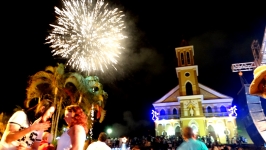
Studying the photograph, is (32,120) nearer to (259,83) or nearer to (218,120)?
(259,83)

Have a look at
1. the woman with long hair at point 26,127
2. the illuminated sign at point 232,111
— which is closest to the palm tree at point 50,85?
the woman with long hair at point 26,127

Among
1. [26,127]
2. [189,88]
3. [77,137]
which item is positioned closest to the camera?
[77,137]

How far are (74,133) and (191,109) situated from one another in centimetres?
2813

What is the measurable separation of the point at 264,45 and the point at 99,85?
10.5m

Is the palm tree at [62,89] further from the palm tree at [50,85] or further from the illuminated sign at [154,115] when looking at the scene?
the illuminated sign at [154,115]

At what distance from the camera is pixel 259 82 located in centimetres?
263

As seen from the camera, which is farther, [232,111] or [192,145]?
[232,111]

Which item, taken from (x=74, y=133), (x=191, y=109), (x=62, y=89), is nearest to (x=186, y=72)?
(x=191, y=109)

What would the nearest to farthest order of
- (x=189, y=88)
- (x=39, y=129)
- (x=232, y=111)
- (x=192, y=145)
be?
(x=39, y=129)
(x=192, y=145)
(x=232, y=111)
(x=189, y=88)

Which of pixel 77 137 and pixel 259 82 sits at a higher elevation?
pixel 259 82

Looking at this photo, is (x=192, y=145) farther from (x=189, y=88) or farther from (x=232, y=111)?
(x=189, y=88)

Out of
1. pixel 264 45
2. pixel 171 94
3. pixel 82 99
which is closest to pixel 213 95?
pixel 171 94

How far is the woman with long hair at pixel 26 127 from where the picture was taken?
2.86 meters

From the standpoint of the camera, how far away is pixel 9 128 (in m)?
2.97
